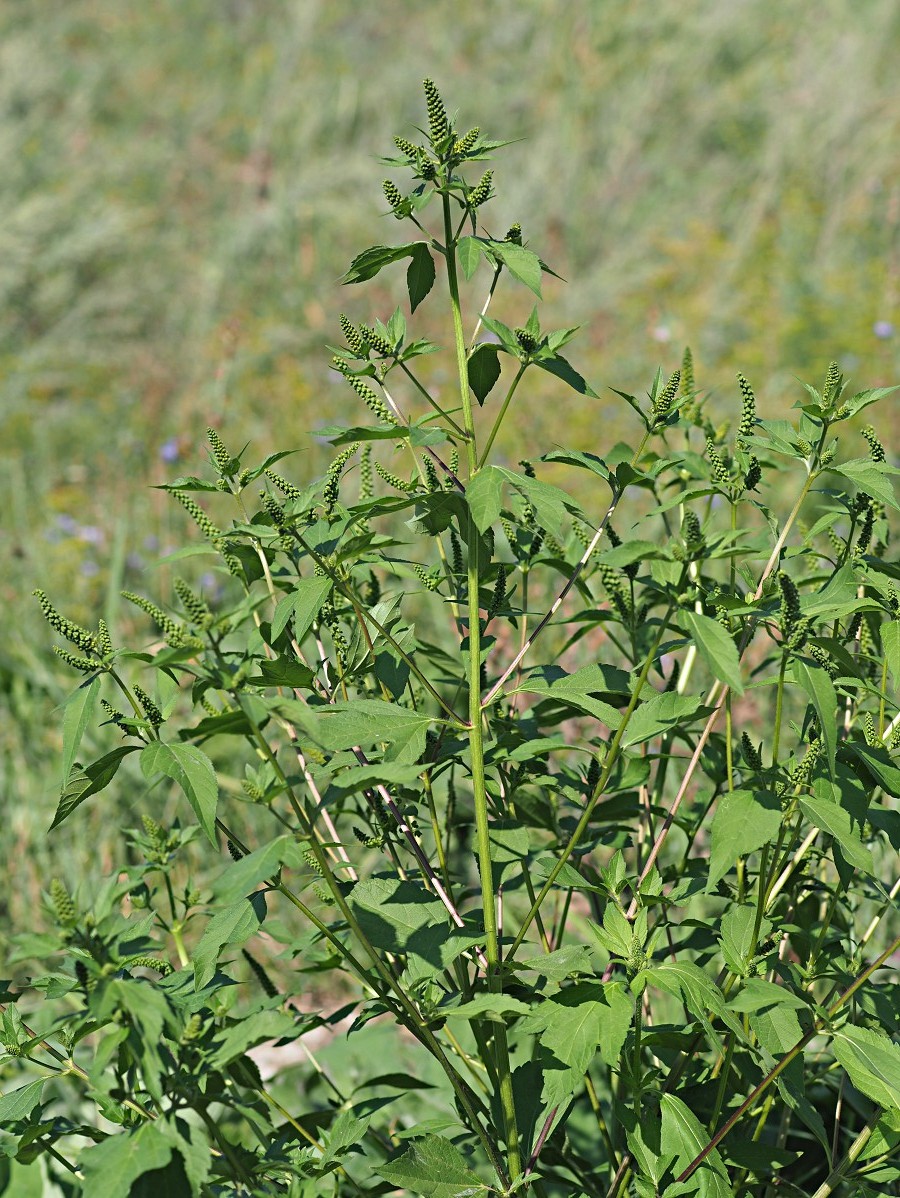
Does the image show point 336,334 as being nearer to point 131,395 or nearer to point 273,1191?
point 131,395

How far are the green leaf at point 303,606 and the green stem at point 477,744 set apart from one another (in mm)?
166

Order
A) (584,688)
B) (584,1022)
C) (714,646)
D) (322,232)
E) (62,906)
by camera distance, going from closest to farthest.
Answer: (62,906), (714,646), (584,1022), (584,688), (322,232)

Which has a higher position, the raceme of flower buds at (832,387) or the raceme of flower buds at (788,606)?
the raceme of flower buds at (832,387)

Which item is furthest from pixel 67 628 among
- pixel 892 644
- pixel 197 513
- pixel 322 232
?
pixel 322 232

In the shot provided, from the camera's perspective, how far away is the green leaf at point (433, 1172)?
4.36 ft

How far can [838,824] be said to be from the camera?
46.8 inches

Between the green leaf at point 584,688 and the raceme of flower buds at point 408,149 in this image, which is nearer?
the raceme of flower buds at point 408,149

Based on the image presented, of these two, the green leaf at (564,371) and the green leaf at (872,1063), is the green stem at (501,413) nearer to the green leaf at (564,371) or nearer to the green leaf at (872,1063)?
the green leaf at (564,371)

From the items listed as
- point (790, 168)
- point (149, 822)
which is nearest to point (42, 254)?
point (790, 168)

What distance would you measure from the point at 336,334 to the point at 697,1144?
535cm

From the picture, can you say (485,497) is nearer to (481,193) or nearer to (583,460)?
(583,460)

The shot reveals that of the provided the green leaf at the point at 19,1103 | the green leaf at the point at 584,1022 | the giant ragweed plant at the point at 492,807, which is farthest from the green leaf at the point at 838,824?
the green leaf at the point at 19,1103

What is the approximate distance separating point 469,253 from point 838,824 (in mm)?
686

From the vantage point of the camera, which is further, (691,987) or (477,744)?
(477,744)
